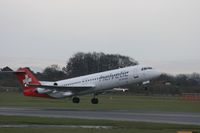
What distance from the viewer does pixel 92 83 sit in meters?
57.5

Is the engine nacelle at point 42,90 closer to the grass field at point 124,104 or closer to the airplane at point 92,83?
the airplane at point 92,83

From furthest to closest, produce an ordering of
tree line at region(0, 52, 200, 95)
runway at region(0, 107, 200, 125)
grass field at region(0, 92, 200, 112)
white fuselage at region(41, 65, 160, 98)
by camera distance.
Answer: tree line at region(0, 52, 200, 95)
white fuselage at region(41, 65, 160, 98)
grass field at region(0, 92, 200, 112)
runway at region(0, 107, 200, 125)

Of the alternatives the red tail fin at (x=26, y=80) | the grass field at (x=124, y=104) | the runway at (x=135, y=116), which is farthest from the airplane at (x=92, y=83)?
the runway at (x=135, y=116)

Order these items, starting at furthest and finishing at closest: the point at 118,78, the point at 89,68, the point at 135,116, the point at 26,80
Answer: the point at 89,68 < the point at 26,80 < the point at 118,78 < the point at 135,116

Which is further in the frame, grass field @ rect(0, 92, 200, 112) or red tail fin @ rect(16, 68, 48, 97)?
red tail fin @ rect(16, 68, 48, 97)

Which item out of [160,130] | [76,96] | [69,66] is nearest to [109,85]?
[76,96]

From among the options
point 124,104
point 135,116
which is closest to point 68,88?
point 124,104

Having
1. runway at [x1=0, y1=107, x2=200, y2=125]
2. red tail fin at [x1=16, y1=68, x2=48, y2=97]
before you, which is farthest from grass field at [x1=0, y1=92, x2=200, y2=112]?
runway at [x1=0, y1=107, x2=200, y2=125]

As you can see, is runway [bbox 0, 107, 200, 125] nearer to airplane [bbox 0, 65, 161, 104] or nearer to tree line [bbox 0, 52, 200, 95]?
airplane [bbox 0, 65, 161, 104]

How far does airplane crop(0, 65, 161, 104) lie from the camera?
2184 inches

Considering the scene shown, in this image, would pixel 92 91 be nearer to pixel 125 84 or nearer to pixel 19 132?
pixel 125 84

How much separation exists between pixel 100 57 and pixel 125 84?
438 feet

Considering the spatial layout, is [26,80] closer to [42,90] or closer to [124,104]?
[42,90]

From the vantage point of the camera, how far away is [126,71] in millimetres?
55344
